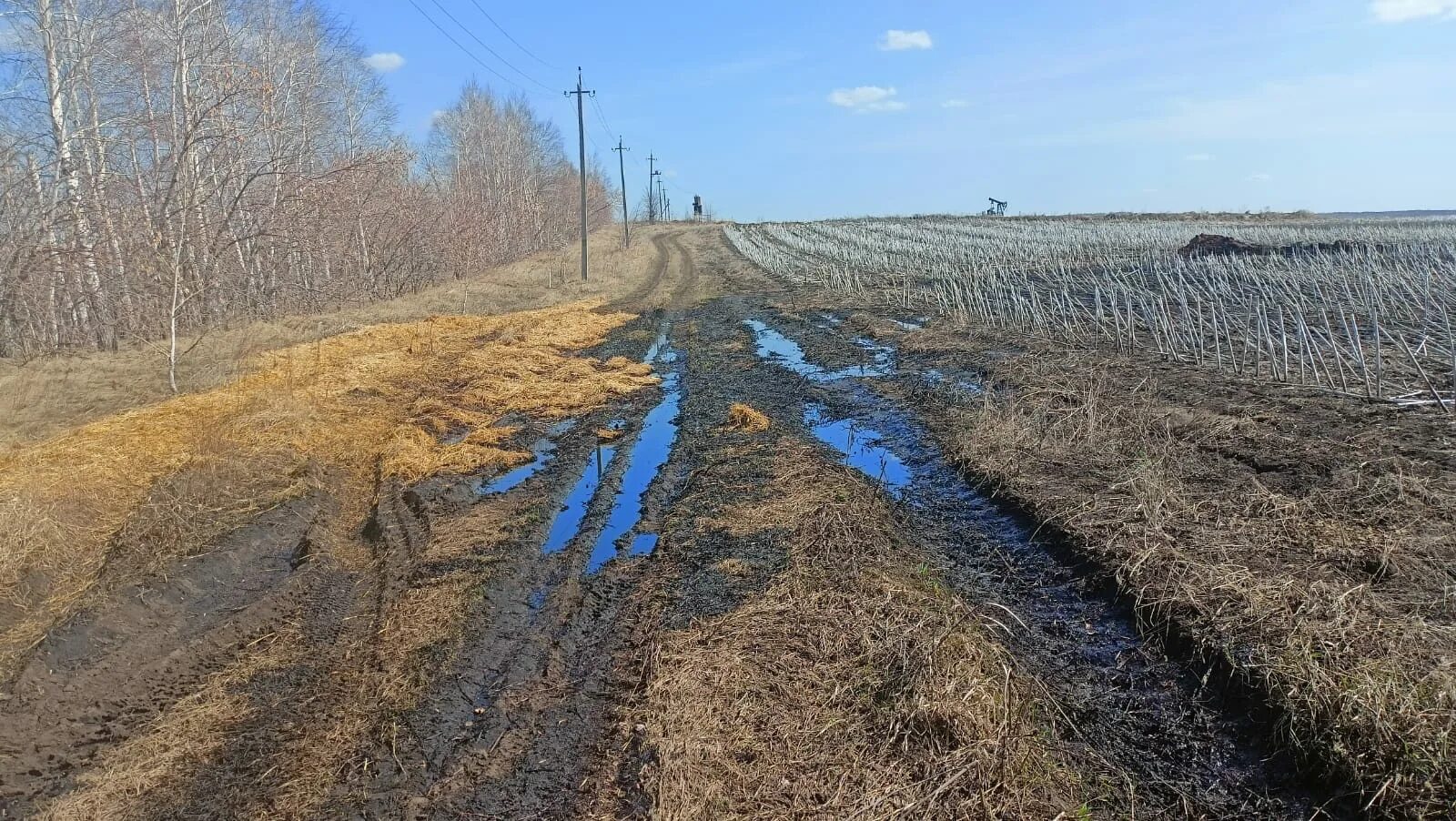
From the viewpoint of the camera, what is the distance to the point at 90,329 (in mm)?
14117

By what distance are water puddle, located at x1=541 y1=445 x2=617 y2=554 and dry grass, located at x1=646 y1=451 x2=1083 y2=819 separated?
1976 mm

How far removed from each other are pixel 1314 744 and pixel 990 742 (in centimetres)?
137

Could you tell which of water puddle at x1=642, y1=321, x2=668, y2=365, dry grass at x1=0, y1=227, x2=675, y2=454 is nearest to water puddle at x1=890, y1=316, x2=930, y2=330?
water puddle at x1=642, y1=321, x2=668, y2=365

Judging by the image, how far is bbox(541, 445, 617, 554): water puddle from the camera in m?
6.27

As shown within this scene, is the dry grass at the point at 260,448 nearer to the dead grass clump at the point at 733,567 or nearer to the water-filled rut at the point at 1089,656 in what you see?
the dead grass clump at the point at 733,567

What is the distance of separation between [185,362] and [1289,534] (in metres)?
14.0

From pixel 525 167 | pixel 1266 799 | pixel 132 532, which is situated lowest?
pixel 1266 799

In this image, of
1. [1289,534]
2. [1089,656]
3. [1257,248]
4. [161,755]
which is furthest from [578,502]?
[1257,248]

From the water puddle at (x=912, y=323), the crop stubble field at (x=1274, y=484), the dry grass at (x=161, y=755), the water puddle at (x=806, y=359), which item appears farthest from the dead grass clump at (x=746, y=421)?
the water puddle at (x=912, y=323)

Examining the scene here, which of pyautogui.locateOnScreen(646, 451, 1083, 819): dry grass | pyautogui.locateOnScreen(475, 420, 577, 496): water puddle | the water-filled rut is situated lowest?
the water-filled rut

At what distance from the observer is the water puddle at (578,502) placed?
6271 mm

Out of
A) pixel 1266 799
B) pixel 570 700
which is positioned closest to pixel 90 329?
pixel 570 700

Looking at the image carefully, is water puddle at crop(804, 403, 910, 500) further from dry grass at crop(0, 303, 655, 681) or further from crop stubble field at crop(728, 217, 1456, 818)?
dry grass at crop(0, 303, 655, 681)

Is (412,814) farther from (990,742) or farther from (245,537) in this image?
(245,537)
